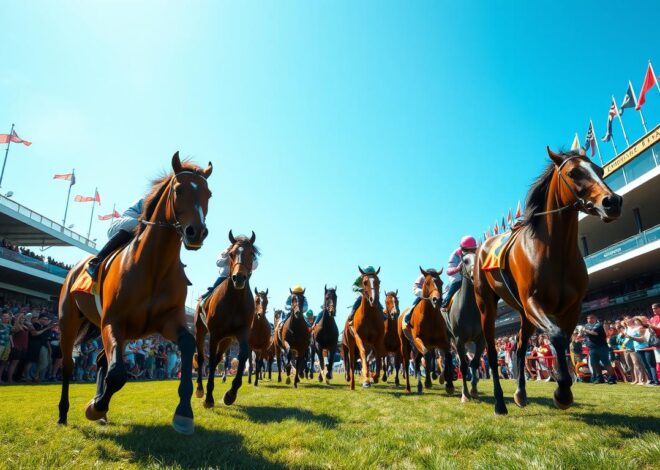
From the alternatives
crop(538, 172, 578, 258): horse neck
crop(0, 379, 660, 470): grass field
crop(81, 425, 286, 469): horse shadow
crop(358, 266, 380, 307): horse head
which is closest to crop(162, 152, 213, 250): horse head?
crop(81, 425, 286, 469): horse shadow

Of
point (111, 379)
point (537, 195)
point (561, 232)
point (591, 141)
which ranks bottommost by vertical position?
point (111, 379)

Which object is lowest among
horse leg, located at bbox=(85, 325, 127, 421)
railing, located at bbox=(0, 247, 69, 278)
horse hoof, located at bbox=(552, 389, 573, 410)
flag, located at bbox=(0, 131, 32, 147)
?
horse hoof, located at bbox=(552, 389, 573, 410)

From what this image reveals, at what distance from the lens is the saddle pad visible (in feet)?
20.7

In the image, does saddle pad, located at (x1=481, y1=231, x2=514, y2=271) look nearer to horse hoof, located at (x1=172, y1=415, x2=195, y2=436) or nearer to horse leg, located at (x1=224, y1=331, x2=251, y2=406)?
horse leg, located at (x1=224, y1=331, x2=251, y2=406)

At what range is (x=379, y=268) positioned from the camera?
40.1 feet

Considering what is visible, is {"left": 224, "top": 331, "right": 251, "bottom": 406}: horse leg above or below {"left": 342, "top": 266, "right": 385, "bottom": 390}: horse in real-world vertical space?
below

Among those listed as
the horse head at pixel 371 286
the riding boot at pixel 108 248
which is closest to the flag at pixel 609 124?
the horse head at pixel 371 286

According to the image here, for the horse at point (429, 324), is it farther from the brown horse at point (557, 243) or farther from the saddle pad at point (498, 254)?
the brown horse at point (557, 243)

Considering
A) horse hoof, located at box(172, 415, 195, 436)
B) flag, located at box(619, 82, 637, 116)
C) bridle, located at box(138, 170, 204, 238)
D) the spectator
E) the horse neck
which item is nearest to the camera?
horse hoof, located at box(172, 415, 195, 436)

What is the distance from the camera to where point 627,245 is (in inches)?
1177

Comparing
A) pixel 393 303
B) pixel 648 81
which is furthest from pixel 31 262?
pixel 648 81

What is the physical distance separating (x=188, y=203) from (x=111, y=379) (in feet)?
6.45

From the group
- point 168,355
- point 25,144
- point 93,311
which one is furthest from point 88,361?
point 25,144

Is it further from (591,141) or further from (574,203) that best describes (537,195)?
(591,141)
